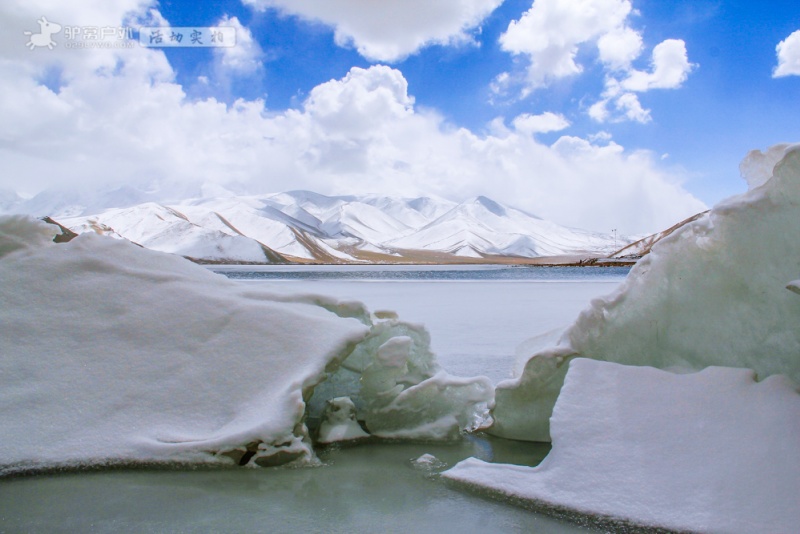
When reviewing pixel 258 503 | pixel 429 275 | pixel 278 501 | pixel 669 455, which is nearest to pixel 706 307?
pixel 669 455

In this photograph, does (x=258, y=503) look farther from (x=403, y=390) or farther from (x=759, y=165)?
(x=759, y=165)

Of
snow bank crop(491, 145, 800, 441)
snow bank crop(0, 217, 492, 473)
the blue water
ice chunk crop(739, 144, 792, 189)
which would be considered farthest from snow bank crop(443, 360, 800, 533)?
the blue water

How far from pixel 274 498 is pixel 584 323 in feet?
10.2

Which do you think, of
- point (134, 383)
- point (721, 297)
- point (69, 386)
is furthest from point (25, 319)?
point (721, 297)

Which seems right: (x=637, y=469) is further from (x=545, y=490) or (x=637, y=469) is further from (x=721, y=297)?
(x=721, y=297)

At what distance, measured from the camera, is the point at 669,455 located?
377 cm

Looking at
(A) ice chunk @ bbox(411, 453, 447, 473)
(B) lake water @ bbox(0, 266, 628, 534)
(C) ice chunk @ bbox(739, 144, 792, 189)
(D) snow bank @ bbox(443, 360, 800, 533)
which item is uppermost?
(C) ice chunk @ bbox(739, 144, 792, 189)

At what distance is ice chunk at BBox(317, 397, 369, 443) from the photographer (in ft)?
17.2

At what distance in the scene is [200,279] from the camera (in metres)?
6.10

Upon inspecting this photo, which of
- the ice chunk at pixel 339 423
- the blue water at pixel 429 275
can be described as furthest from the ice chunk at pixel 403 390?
the blue water at pixel 429 275

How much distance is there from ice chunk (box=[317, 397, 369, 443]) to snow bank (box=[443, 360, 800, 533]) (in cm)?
144

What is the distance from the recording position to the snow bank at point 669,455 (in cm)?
330

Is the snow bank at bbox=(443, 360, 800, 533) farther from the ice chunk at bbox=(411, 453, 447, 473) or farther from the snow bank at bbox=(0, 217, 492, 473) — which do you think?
the snow bank at bbox=(0, 217, 492, 473)

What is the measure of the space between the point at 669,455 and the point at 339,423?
2907 millimetres
